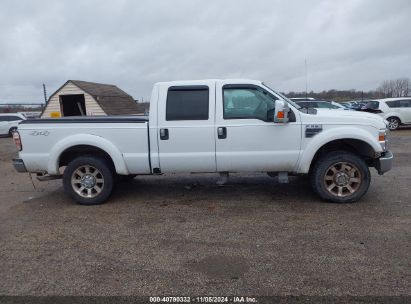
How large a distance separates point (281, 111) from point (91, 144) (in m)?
2.99

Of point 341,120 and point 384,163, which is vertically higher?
point 341,120

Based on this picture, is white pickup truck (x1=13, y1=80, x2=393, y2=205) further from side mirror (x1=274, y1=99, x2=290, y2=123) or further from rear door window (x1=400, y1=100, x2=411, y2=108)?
rear door window (x1=400, y1=100, x2=411, y2=108)

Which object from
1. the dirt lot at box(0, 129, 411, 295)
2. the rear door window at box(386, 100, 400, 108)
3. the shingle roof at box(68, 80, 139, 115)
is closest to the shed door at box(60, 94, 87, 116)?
the shingle roof at box(68, 80, 139, 115)

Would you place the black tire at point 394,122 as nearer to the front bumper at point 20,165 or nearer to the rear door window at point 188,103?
the rear door window at point 188,103

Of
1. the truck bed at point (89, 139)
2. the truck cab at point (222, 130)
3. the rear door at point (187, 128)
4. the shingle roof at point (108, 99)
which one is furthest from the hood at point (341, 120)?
the shingle roof at point (108, 99)

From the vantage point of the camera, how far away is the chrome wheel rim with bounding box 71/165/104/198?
5.82m

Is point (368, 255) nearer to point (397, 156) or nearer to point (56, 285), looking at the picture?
point (56, 285)

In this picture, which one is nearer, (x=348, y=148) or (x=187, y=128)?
(x=187, y=128)

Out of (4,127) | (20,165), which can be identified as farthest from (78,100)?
(20,165)

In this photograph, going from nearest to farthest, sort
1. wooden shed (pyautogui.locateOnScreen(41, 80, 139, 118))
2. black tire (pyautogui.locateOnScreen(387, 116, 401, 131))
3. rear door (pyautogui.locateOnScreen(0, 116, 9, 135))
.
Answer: black tire (pyautogui.locateOnScreen(387, 116, 401, 131))
rear door (pyautogui.locateOnScreen(0, 116, 9, 135))
wooden shed (pyautogui.locateOnScreen(41, 80, 139, 118))

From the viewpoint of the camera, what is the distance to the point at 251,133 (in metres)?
5.45

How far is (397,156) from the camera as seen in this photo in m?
9.98

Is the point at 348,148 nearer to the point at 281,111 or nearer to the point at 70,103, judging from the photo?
the point at 281,111

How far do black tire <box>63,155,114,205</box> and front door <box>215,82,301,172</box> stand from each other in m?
1.84
